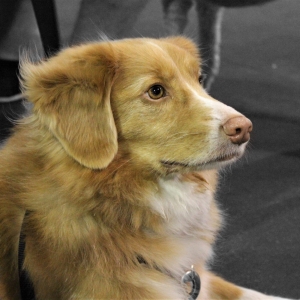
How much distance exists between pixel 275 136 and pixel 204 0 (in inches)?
49.8

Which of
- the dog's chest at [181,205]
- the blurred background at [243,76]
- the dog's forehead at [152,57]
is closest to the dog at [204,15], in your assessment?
the blurred background at [243,76]

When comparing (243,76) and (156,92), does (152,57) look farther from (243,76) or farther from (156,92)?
(243,76)

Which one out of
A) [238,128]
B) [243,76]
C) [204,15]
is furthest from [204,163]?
[243,76]

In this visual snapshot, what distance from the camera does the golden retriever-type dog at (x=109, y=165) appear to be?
185 centimetres

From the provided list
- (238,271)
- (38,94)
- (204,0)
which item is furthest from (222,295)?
(204,0)

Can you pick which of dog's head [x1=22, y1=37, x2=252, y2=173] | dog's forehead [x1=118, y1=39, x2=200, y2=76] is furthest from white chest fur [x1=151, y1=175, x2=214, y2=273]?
dog's forehead [x1=118, y1=39, x2=200, y2=76]

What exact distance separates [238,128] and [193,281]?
0.70 metres

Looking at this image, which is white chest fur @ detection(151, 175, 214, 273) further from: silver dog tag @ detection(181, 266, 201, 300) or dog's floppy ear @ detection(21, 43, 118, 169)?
dog's floppy ear @ detection(21, 43, 118, 169)

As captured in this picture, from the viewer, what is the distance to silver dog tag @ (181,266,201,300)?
2.07 metres

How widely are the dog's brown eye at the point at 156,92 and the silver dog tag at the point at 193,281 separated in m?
0.72

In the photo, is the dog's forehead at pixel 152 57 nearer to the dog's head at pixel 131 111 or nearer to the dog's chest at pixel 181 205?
the dog's head at pixel 131 111

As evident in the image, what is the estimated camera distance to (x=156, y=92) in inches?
75.9

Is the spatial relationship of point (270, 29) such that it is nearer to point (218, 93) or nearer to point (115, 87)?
point (218, 93)

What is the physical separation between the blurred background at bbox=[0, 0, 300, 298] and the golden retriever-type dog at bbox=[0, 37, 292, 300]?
1.18m
